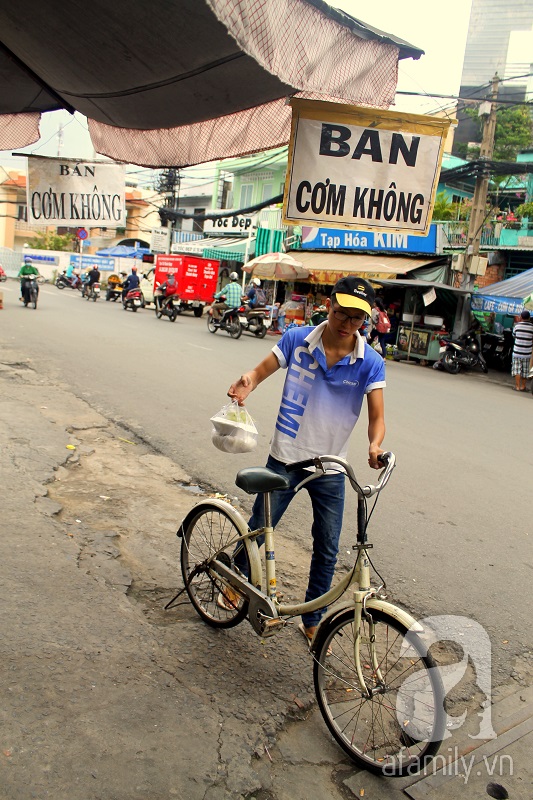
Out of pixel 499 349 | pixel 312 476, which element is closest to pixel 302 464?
pixel 312 476

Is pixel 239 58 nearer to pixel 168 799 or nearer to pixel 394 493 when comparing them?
pixel 168 799

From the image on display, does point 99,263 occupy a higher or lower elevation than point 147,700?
higher

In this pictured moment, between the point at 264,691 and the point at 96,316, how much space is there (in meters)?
18.5

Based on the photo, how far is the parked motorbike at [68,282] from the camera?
3653 centimetres

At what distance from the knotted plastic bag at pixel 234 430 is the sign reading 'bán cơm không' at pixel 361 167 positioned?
3.25 feet

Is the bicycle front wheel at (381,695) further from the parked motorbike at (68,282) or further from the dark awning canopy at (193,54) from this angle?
the parked motorbike at (68,282)

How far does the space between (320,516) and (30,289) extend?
18.3 metres

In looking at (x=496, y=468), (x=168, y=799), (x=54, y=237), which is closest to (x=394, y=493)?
(x=496, y=468)

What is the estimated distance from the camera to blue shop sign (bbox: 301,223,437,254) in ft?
64.5

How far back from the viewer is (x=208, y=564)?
10.9 ft

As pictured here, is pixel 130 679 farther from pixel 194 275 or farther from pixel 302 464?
pixel 194 275

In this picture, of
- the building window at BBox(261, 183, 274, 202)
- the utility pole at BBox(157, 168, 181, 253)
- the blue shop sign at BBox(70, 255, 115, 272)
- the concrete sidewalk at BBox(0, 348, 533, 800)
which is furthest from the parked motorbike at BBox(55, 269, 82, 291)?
the concrete sidewalk at BBox(0, 348, 533, 800)

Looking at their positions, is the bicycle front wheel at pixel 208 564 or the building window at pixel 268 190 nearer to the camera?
the bicycle front wheel at pixel 208 564

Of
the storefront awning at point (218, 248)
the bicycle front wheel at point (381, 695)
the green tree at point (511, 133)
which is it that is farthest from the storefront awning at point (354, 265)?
the bicycle front wheel at point (381, 695)
